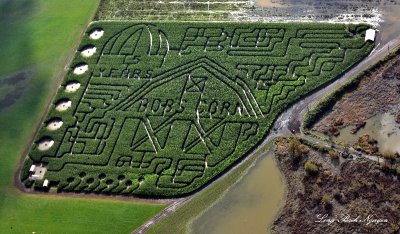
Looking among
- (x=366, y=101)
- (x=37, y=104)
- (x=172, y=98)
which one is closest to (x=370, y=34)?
(x=366, y=101)

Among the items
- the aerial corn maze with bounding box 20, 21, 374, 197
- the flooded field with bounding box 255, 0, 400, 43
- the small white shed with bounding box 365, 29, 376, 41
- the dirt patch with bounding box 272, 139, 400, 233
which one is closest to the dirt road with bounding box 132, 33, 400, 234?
the aerial corn maze with bounding box 20, 21, 374, 197

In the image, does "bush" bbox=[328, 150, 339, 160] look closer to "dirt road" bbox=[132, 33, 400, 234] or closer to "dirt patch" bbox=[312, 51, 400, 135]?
"dirt road" bbox=[132, 33, 400, 234]

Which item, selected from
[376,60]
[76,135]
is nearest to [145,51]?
[76,135]

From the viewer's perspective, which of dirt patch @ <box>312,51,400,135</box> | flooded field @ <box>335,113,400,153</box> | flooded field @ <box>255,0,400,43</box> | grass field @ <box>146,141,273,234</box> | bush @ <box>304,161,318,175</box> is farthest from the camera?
flooded field @ <box>255,0,400,43</box>

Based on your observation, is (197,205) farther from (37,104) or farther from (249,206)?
(37,104)

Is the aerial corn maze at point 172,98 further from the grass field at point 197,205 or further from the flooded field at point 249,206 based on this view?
the flooded field at point 249,206

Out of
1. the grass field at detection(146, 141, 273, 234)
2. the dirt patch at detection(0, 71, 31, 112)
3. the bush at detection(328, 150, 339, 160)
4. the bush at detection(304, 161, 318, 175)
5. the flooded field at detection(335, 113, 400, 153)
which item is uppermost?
the flooded field at detection(335, 113, 400, 153)

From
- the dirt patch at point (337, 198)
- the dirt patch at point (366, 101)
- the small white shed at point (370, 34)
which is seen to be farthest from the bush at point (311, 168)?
the small white shed at point (370, 34)

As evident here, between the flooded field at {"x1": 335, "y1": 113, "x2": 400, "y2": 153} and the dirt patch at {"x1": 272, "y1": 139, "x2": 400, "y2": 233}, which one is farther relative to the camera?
the flooded field at {"x1": 335, "y1": 113, "x2": 400, "y2": 153}
